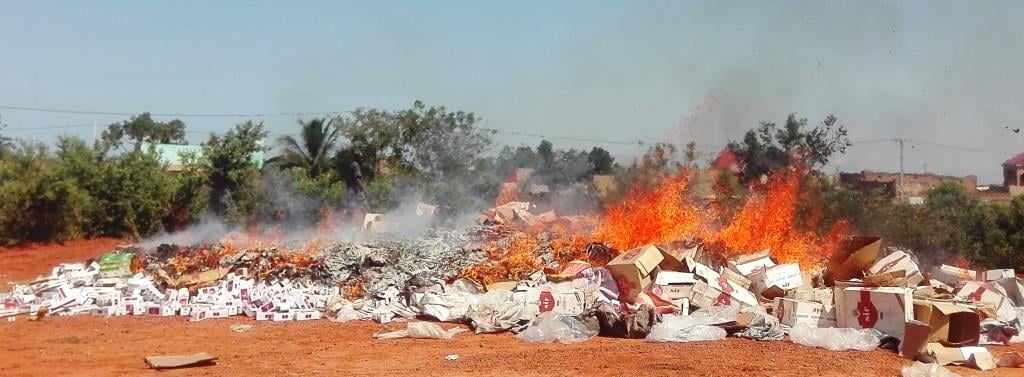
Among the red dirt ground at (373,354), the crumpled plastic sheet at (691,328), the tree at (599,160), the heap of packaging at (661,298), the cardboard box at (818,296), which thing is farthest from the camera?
the tree at (599,160)

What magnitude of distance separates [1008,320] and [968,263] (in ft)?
25.4

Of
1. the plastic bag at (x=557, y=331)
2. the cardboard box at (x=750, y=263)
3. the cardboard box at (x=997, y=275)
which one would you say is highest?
the cardboard box at (x=750, y=263)

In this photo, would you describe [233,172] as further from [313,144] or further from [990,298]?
[990,298]

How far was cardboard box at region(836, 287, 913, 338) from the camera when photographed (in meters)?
8.55

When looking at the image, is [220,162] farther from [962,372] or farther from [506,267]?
[962,372]

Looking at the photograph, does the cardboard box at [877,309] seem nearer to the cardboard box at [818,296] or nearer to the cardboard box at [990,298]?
the cardboard box at [818,296]

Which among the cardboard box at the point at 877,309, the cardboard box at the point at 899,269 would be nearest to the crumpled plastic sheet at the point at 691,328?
the cardboard box at the point at 877,309

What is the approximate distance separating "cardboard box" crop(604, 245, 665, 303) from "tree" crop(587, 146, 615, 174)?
11.0 meters

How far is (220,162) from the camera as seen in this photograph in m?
23.4

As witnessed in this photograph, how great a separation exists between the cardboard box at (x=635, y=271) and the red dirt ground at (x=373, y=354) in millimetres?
1351

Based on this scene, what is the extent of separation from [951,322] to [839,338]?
1245mm

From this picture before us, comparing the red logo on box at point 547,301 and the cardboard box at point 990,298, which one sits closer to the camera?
the cardboard box at point 990,298

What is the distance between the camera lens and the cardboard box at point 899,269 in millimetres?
9948

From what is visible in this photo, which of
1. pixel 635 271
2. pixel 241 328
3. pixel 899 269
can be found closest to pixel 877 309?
pixel 899 269
